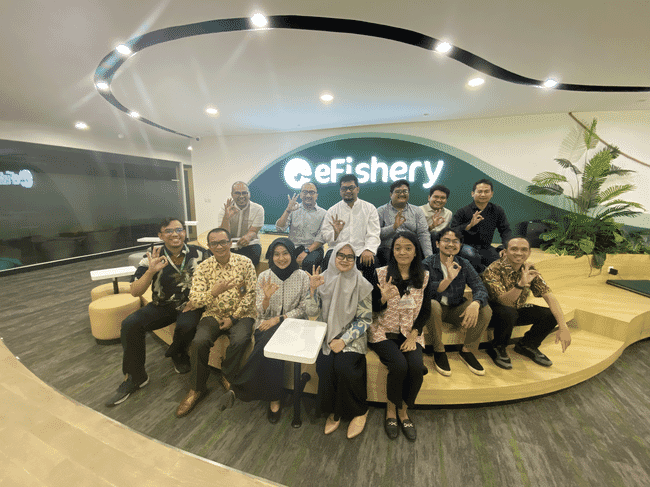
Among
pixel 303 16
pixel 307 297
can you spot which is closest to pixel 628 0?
pixel 303 16

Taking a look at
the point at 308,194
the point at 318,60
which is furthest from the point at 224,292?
the point at 318,60

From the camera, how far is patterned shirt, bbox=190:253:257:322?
2244mm

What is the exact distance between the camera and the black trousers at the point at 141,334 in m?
2.19

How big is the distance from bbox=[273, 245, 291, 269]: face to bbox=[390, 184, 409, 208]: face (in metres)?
1.63

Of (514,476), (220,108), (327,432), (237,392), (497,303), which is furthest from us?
(220,108)

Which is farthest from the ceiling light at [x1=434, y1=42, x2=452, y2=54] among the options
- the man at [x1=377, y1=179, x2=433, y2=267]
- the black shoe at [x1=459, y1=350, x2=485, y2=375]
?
the black shoe at [x1=459, y1=350, x2=485, y2=375]

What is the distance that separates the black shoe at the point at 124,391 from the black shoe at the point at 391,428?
7.12 ft

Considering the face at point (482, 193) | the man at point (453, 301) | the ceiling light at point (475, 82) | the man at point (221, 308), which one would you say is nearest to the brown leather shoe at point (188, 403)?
the man at point (221, 308)

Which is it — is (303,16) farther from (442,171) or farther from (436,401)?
(442,171)

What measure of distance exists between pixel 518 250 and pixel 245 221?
3254mm

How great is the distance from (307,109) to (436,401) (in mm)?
4577

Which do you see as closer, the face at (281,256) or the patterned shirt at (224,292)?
the face at (281,256)

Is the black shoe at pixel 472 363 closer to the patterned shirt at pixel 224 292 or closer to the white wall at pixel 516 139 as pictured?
the patterned shirt at pixel 224 292

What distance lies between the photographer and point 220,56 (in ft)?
8.95
